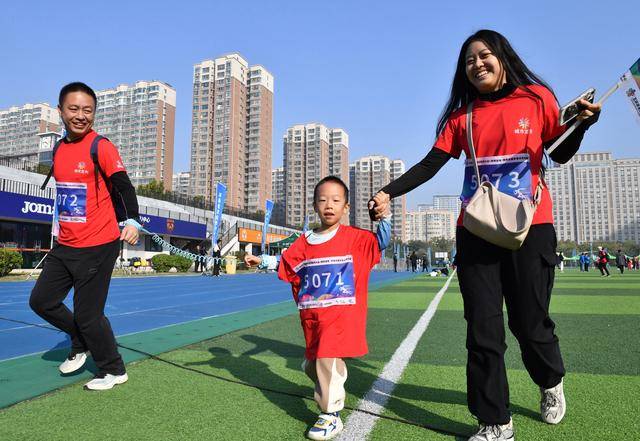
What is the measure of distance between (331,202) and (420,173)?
0.55 meters

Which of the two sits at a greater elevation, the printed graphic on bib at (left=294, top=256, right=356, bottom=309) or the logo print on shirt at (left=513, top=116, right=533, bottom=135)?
the logo print on shirt at (left=513, top=116, right=533, bottom=135)

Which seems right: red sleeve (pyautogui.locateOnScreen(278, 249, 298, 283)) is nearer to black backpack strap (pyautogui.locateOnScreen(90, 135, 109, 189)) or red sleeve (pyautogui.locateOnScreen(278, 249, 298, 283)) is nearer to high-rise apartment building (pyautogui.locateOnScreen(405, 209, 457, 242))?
black backpack strap (pyautogui.locateOnScreen(90, 135, 109, 189))

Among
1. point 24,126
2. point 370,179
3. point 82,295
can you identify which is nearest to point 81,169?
point 82,295

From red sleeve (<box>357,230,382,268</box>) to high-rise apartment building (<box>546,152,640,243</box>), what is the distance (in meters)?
125

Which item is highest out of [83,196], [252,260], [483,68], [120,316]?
[483,68]

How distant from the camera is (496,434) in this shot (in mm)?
2141

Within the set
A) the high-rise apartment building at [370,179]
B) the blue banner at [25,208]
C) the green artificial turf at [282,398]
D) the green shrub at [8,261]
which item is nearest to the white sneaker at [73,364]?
the green artificial turf at [282,398]

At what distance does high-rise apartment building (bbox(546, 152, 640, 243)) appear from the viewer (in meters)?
115

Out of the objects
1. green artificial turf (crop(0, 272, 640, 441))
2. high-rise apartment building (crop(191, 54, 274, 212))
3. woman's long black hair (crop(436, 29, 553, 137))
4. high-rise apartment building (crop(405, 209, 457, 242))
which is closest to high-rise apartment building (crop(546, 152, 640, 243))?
high-rise apartment building (crop(405, 209, 457, 242))

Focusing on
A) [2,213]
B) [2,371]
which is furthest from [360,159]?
[2,371]

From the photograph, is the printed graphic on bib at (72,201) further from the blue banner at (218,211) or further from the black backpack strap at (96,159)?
the blue banner at (218,211)

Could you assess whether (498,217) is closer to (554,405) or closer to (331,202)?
(331,202)

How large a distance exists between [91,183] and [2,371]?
1.82m

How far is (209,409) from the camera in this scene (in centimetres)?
A: 277
